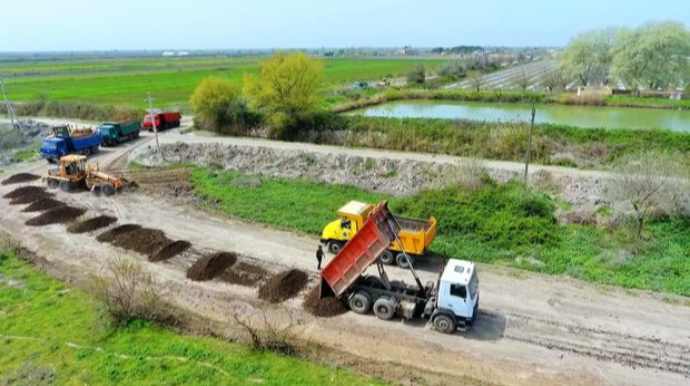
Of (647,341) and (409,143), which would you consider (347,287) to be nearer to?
(647,341)

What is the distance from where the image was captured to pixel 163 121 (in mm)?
44938

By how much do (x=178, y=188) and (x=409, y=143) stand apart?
17.7 m

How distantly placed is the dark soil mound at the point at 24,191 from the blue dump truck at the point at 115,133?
1152cm

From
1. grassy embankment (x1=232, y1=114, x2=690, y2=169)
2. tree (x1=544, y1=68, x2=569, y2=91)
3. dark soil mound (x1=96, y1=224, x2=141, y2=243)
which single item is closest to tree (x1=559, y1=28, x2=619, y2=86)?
tree (x1=544, y1=68, x2=569, y2=91)

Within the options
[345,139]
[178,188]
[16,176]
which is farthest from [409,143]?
[16,176]

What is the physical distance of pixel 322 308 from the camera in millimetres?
15578

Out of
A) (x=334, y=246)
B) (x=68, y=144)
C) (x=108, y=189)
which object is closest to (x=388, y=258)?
(x=334, y=246)

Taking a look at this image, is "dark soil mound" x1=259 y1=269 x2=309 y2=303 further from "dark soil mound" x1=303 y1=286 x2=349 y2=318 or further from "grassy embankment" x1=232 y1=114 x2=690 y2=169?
"grassy embankment" x1=232 y1=114 x2=690 y2=169

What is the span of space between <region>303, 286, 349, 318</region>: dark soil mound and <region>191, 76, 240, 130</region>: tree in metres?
30.6

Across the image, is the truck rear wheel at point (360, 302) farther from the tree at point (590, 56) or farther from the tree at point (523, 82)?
the tree at point (590, 56)

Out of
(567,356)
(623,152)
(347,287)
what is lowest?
(567,356)

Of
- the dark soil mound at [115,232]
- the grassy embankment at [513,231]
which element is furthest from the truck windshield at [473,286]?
the dark soil mound at [115,232]

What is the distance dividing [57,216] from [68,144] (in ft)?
46.6

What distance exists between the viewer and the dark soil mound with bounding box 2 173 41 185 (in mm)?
30672
